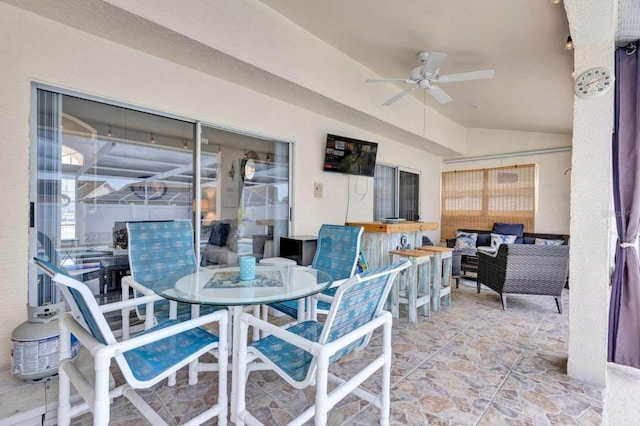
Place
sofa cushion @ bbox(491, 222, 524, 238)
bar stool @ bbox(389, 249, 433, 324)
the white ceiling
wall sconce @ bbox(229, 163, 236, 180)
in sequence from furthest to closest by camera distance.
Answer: sofa cushion @ bbox(491, 222, 524, 238), wall sconce @ bbox(229, 163, 236, 180), bar stool @ bbox(389, 249, 433, 324), the white ceiling

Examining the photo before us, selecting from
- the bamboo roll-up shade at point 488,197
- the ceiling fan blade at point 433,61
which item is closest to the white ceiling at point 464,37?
the ceiling fan blade at point 433,61

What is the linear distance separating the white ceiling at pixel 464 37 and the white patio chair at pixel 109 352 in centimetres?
288

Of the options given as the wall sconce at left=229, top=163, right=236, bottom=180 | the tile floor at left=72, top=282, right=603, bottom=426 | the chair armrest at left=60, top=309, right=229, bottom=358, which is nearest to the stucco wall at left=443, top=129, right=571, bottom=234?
the tile floor at left=72, top=282, right=603, bottom=426

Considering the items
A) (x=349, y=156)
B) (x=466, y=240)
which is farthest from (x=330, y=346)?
(x=466, y=240)

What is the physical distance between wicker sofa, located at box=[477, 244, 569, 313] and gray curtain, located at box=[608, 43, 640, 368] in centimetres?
125

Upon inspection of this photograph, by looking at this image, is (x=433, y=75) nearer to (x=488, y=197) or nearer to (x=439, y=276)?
(x=439, y=276)

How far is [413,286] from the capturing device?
3260 mm

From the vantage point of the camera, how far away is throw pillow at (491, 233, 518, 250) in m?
5.96

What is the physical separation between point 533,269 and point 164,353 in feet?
13.2

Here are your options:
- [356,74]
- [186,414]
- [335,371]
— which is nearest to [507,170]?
[356,74]

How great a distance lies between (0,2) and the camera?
6.78 ft

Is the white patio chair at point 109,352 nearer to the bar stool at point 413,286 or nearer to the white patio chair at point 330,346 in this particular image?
the white patio chair at point 330,346

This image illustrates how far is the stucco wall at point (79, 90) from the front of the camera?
212 centimetres

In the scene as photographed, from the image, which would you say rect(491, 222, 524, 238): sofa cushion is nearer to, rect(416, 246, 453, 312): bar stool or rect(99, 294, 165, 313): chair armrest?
rect(416, 246, 453, 312): bar stool
